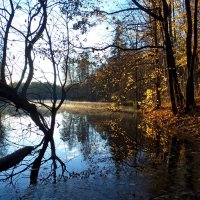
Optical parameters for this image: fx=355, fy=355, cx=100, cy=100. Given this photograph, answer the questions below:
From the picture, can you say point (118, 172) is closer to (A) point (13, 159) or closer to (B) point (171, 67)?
(A) point (13, 159)

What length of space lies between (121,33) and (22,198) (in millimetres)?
18620

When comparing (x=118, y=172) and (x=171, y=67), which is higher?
(x=171, y=67)

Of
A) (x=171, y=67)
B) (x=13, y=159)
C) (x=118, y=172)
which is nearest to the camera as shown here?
(x=118, y=172)

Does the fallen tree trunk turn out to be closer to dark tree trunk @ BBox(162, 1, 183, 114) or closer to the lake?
the lake

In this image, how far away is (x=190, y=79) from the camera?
22.3 m

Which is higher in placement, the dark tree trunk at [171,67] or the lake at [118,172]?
the dark tree trunk at [171,67]

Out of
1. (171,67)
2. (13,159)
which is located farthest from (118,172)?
(171,67)

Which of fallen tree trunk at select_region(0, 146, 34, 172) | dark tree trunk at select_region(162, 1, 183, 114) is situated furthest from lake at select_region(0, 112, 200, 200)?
dark tree trunk at select_region(162, 1, 183, 114)

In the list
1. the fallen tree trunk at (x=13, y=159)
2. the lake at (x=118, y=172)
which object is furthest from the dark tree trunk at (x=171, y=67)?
the fallen tree trunk at (x=13, y=159)

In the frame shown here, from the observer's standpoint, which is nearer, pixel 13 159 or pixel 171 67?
pixel 13 159

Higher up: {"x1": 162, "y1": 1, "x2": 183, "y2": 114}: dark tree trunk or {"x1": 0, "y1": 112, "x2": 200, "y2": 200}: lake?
{"x1": 162, "y1": 1, "x2": 183, "y2": 114}: dark tree trunk

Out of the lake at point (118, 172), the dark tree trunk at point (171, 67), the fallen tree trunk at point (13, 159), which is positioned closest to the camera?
the lake at point (118, 172)

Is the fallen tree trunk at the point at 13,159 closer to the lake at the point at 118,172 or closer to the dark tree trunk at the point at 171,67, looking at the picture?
the lake at the point at 118,172

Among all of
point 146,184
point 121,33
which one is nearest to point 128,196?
point 146,184
